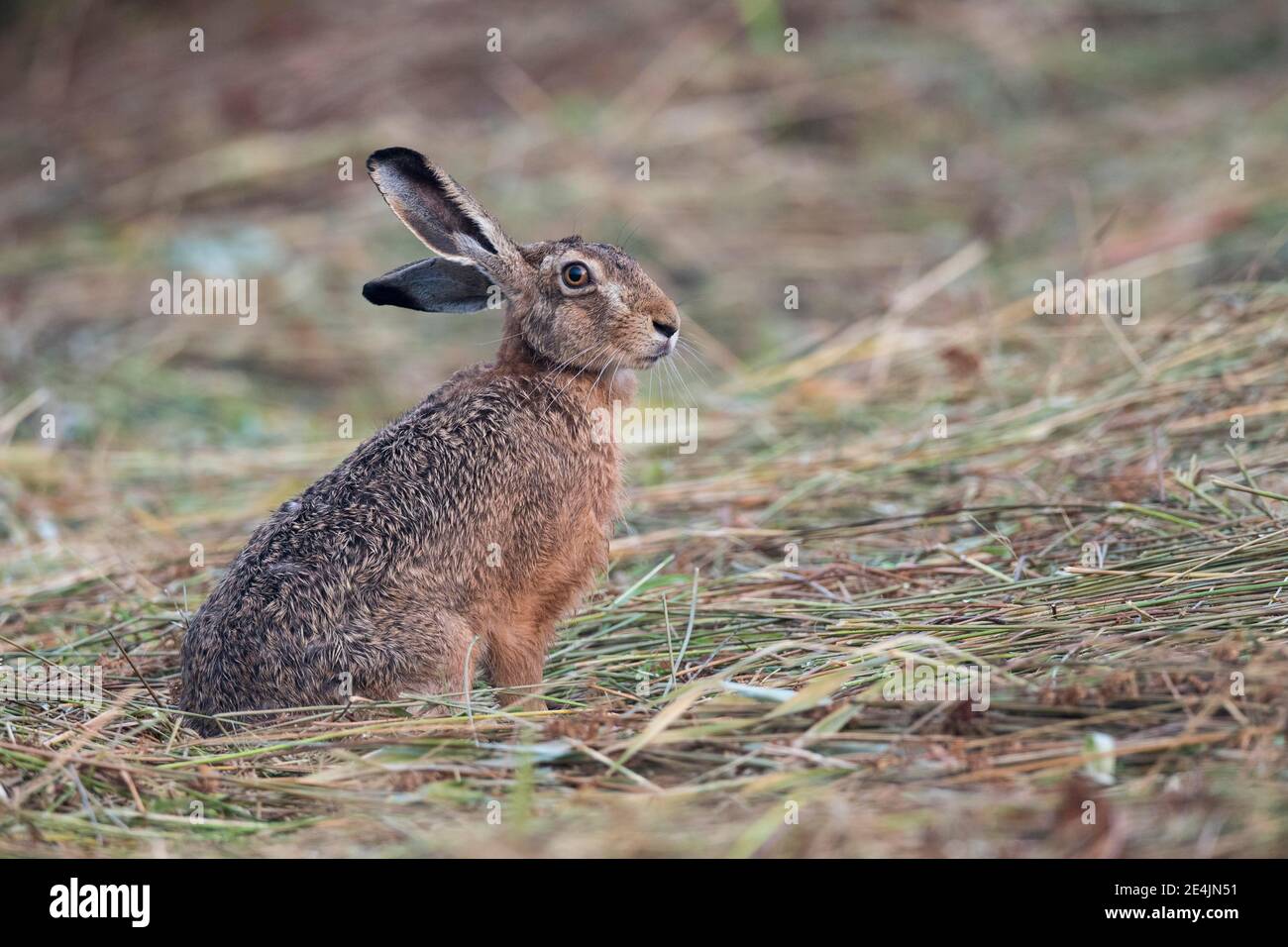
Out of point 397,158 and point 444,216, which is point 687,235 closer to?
point 444,216

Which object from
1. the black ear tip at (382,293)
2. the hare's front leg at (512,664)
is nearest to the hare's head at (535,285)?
the black ear tip at (382,293)

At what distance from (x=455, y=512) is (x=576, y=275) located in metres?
1.07

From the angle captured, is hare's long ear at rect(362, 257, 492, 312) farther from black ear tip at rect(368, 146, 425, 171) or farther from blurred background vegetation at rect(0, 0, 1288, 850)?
blurred background vegetation at rect(0, 0, 1288, 850)

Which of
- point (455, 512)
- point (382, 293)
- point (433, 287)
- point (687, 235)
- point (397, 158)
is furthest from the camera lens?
point (687, 235)

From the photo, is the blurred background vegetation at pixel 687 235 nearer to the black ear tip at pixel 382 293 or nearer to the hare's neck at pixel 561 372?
the hare's neck at pixel 561 372

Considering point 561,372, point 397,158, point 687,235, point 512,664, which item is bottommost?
point 512,664

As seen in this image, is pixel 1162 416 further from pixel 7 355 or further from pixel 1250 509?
pixel 7 355

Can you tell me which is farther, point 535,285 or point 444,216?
point 535,285

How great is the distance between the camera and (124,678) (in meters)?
5.42

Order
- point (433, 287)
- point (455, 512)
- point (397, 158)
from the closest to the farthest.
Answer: point (455, 512) → point (397, 158) → point (433, 287)

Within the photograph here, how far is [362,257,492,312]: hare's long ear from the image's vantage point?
538cm

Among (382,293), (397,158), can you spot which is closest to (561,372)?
(382,293)

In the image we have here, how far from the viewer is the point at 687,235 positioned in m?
11.5
